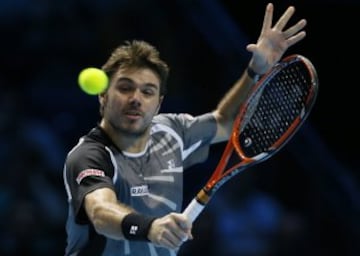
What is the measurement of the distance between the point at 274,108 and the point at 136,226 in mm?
1393

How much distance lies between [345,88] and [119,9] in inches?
Answer: 88.4

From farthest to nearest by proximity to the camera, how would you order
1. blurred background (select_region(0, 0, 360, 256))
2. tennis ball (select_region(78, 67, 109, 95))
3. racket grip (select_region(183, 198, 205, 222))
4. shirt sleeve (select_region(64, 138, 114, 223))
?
blurred background (select_region(0, 0, 360, 256)) < tennis ball (select_region(78, 67, 109, 95)) < shirt sleeve (select_region(64, 138, 114, 223)) < racket grip (select_region(183, 198, 205, 222))

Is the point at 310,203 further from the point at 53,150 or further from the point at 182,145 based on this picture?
the point at 182,145

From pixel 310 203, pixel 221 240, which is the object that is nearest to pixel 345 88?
pixel 310 203

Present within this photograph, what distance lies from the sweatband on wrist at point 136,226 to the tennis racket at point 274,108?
769 millimetres

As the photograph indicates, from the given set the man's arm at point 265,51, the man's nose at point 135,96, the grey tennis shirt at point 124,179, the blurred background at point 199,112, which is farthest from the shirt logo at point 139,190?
the blurred background at point 199,112

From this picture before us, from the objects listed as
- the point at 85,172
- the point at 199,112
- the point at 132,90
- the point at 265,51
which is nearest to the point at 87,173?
the point at 85,172

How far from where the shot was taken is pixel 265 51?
457cm

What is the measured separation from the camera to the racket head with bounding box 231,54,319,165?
14.6 ft

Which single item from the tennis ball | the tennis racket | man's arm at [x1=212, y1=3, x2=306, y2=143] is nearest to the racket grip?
the tennis racket

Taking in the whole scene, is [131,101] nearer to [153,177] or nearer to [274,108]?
[153,177]

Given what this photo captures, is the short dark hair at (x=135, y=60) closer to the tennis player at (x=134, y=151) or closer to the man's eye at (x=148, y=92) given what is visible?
the tennis player at (x=134, y=151)

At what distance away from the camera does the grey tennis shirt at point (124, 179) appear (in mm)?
4039

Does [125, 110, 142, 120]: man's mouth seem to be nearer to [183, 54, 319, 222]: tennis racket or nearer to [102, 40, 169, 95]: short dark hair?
[102, 40, 169, 95]: short dark hair
